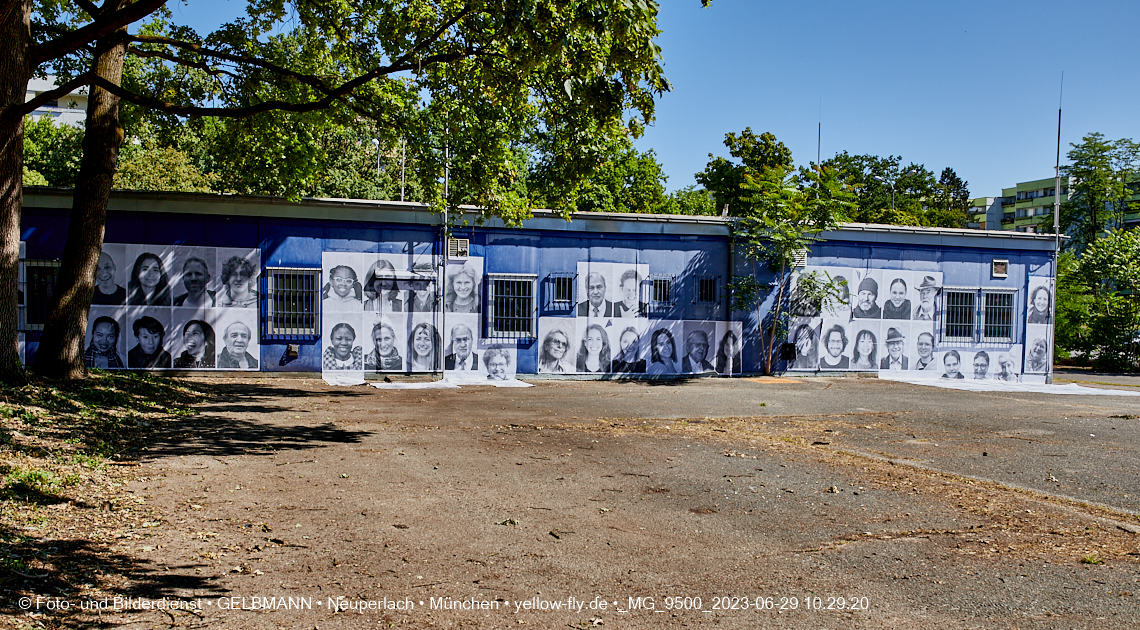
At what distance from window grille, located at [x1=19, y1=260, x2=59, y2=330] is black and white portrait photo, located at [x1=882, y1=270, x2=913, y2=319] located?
19.0 m

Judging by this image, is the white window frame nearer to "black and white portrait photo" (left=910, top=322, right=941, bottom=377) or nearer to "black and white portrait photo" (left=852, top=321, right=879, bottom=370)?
"black and white portrait photo" (left=852, top=321, right=879, bottom=370)

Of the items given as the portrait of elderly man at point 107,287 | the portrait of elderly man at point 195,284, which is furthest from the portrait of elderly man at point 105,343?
the portrait of elderly man at point 195,284

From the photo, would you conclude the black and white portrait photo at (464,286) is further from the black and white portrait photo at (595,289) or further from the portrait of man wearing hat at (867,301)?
the portrait of man wearing hat at (867,301)

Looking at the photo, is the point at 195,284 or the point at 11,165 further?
the point at 195,284

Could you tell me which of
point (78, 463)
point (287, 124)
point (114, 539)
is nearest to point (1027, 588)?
point (114, 539)

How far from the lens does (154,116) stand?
15.4 metres

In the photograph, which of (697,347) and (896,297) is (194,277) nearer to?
A: (697,347)

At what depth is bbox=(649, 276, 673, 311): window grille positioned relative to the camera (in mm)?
19219

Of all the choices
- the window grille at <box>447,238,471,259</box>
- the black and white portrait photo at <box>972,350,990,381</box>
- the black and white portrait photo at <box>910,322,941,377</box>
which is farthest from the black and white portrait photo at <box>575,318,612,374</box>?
the black and white portrait photo at <box>972,350,990,381</box>

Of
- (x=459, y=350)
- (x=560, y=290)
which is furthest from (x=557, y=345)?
(x=459, y=350)

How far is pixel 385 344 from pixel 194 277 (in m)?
4.19

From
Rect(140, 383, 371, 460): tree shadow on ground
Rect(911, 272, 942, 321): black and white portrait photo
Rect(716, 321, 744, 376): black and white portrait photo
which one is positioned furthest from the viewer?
Rect(911, 272, 942, 321): black and white portrait photo

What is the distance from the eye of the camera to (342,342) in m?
17.8

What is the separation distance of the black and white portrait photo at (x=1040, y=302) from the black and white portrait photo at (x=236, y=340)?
A: 19.4 meters
